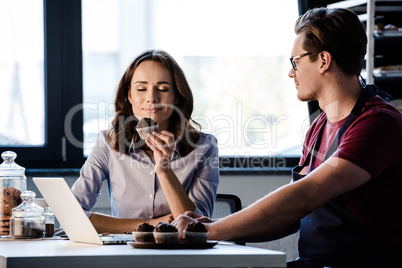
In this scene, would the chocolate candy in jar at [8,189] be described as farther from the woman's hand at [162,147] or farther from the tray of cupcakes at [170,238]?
the tray of cupcakes at [170,238]

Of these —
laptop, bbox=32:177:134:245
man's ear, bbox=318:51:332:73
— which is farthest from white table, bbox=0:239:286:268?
man's ear, bbox=318:51:332:73

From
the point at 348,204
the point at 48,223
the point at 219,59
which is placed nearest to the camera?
the point at 348,204

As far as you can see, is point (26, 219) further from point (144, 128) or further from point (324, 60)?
point (324, 60)

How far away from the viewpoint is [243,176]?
388 centimetres

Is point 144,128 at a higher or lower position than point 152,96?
lower

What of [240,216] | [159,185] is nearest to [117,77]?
[159,185]

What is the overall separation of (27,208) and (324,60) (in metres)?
1.12

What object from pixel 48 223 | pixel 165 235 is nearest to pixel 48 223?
pixel 48 223

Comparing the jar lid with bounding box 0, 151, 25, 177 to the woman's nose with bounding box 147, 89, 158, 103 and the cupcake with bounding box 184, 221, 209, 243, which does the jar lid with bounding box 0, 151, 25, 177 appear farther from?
the cupcake with bounding box 184, 221, 209, 243

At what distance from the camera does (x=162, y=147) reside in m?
2.30

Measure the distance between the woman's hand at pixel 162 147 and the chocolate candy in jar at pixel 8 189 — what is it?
0.51m

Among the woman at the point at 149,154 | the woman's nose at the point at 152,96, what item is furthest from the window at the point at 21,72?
the woman's nose at the point at 152,96

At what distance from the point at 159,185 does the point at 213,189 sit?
228 mm

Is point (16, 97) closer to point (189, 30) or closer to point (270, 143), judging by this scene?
point (189, 30)
